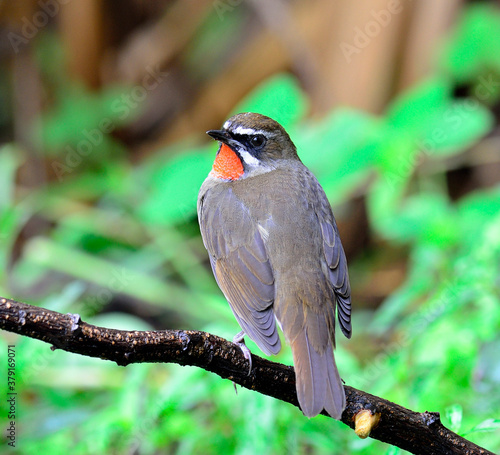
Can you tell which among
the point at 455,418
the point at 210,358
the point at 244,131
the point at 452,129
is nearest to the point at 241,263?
the point at 244,131

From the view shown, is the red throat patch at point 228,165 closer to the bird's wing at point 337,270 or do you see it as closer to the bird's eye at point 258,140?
the bird's eye at point 258,140

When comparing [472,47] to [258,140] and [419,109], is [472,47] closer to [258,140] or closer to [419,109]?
[419,109]

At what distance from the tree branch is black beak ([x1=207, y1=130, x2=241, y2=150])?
4.89 feet

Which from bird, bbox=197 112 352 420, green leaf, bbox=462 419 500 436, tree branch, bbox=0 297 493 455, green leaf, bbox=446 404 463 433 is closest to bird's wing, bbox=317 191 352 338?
bird, bbox=197 112 352 420

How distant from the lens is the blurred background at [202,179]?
11.2ft

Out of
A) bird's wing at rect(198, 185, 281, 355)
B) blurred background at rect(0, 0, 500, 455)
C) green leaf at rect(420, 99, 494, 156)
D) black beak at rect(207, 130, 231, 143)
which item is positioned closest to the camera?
bird's wing at rect(198, 185, 281, 355)

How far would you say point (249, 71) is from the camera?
791 centimetres

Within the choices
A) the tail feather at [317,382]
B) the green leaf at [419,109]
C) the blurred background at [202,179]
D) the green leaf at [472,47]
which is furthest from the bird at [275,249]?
the green leaf at [472,47]

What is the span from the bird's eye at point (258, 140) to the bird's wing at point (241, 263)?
35cm

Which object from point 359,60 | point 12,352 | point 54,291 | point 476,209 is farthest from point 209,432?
point 359,60

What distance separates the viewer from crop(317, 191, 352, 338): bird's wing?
3102 mm

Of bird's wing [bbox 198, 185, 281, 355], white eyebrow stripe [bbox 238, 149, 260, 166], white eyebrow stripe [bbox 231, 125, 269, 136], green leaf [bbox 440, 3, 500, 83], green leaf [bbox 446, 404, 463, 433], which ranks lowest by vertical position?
green leaf [bbox 446, 404, 463, 433]

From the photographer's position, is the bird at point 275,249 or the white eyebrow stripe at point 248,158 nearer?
the bird at point 275,249

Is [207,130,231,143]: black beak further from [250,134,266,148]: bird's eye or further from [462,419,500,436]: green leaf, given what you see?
[462,419,500,436]: green leaf
